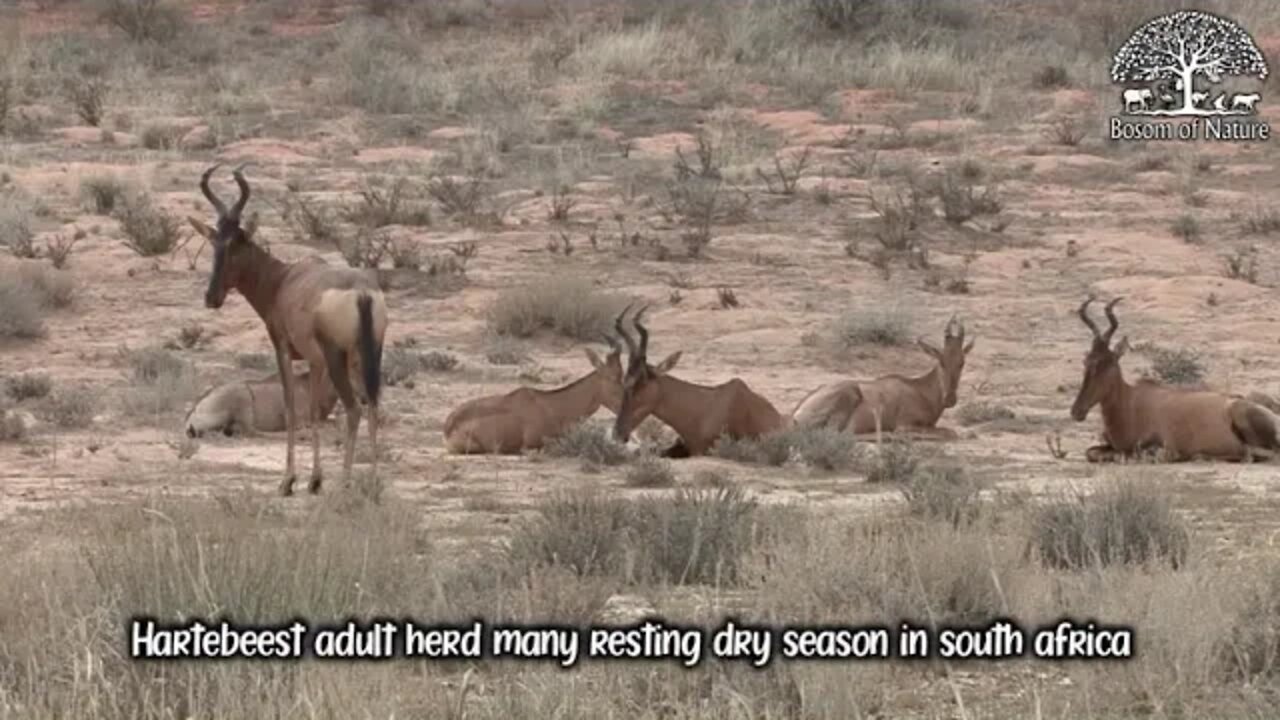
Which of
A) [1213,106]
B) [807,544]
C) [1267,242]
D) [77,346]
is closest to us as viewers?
[807,544]

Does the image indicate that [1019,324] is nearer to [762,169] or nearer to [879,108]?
[762,169]

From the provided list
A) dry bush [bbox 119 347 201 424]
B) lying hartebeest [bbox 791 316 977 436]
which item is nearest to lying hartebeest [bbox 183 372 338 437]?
dry bush [bbox 119 347 201 424]

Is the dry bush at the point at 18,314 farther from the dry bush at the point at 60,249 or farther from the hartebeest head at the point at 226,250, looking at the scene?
the hartebeest head at the point at 226,250

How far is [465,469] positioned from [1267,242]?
46.4ft

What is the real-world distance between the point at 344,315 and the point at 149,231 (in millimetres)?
11214

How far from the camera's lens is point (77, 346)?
20297mm

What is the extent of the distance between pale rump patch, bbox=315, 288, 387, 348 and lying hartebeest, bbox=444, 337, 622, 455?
8.14 ft

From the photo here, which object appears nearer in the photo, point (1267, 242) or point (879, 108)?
point (1267, 242)

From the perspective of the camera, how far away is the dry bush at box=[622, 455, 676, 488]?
14555 millimetres

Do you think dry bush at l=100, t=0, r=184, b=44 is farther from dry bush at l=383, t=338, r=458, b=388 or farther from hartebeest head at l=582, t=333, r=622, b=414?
hartebeest head at l=582, t=333, r=622, b=414

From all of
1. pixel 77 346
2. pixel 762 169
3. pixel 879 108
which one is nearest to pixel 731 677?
pixel 77 346

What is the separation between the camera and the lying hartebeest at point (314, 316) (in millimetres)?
13508

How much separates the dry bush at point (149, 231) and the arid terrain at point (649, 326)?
6 cm

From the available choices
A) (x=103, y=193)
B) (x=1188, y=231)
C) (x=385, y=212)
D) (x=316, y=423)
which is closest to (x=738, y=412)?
(x=316, y=423)
